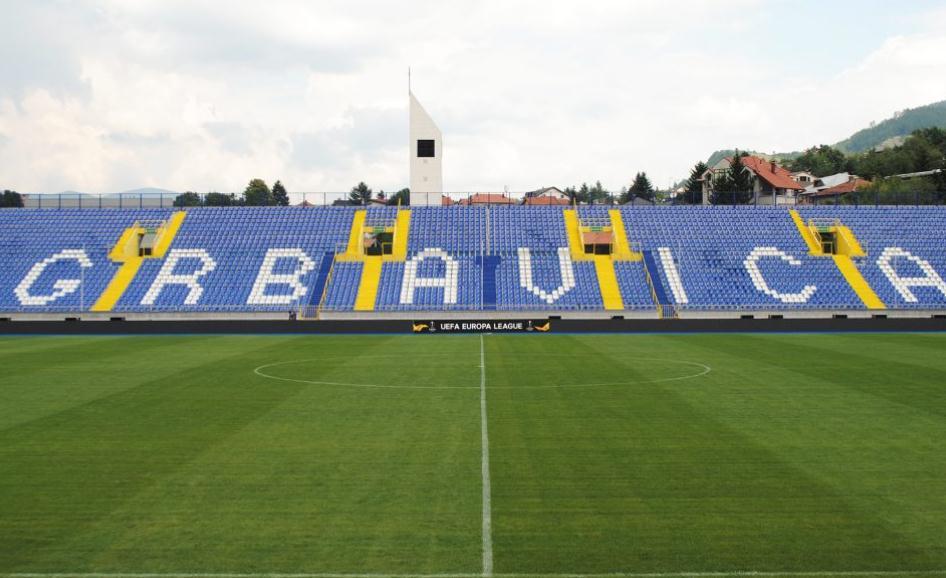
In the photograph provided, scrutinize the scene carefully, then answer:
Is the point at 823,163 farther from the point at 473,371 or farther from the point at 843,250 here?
the point at 473,371

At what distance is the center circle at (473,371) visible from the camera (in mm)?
26375

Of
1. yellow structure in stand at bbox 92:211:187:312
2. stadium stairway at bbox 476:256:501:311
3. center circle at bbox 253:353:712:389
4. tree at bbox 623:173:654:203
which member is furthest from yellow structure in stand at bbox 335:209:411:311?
tree at bbox 623:173:654:203

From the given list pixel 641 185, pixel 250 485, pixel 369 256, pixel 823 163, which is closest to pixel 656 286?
pixel 369 256

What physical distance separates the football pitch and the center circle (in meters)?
0.22

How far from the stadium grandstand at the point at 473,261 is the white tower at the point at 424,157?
1910mm

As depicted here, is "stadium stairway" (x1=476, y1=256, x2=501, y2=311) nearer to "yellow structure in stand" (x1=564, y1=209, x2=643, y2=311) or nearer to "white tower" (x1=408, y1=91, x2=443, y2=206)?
"yellow structure in stand" (x1=564, y1=209, x2=643, y2=311)

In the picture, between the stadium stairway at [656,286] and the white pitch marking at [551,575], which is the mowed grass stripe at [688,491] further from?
the stadium stairway at [656,286]

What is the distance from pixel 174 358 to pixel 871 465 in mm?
26323

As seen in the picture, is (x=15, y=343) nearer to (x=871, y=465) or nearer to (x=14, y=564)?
(x=14, y=564)

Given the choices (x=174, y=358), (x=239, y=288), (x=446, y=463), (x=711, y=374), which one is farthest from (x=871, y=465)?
(x=239, y=288)

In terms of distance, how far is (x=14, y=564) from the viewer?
10625 millimetres

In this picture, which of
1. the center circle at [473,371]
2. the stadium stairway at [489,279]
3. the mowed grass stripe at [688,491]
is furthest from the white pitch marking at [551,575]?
the stadium stairway at [489,279]

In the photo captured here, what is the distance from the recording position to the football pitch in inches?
430

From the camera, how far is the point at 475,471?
15234 mm
